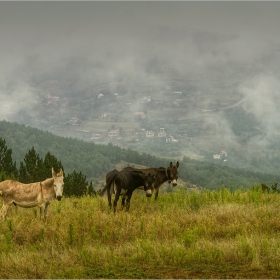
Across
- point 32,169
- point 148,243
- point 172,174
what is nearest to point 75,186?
point 32,169

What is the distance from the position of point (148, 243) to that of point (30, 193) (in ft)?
17.7

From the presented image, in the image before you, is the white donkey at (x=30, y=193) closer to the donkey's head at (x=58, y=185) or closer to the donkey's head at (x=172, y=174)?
the donkey's head at (x=58, y=185)

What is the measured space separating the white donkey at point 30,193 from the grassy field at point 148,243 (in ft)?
1.88

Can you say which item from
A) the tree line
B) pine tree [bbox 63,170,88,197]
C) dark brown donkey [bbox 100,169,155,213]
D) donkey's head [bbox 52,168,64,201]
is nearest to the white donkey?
donkey's head [bbox 52,168,64,201]

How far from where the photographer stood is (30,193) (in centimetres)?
1582

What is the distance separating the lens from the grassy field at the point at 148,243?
35.5 feet

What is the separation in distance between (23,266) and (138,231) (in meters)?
4.16

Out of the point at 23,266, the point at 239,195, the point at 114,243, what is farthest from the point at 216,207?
the point at 23,266

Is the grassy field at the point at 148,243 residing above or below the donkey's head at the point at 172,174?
below

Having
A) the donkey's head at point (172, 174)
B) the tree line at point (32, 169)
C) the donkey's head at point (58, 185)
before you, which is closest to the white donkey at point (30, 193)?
the donkey's head at point (58, 185)

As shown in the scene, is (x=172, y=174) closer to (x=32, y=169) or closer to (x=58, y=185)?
(x=58, y=185)

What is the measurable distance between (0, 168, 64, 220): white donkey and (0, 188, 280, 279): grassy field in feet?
1.88

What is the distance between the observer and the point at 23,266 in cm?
1088

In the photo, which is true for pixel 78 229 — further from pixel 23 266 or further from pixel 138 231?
pixel 23 266
